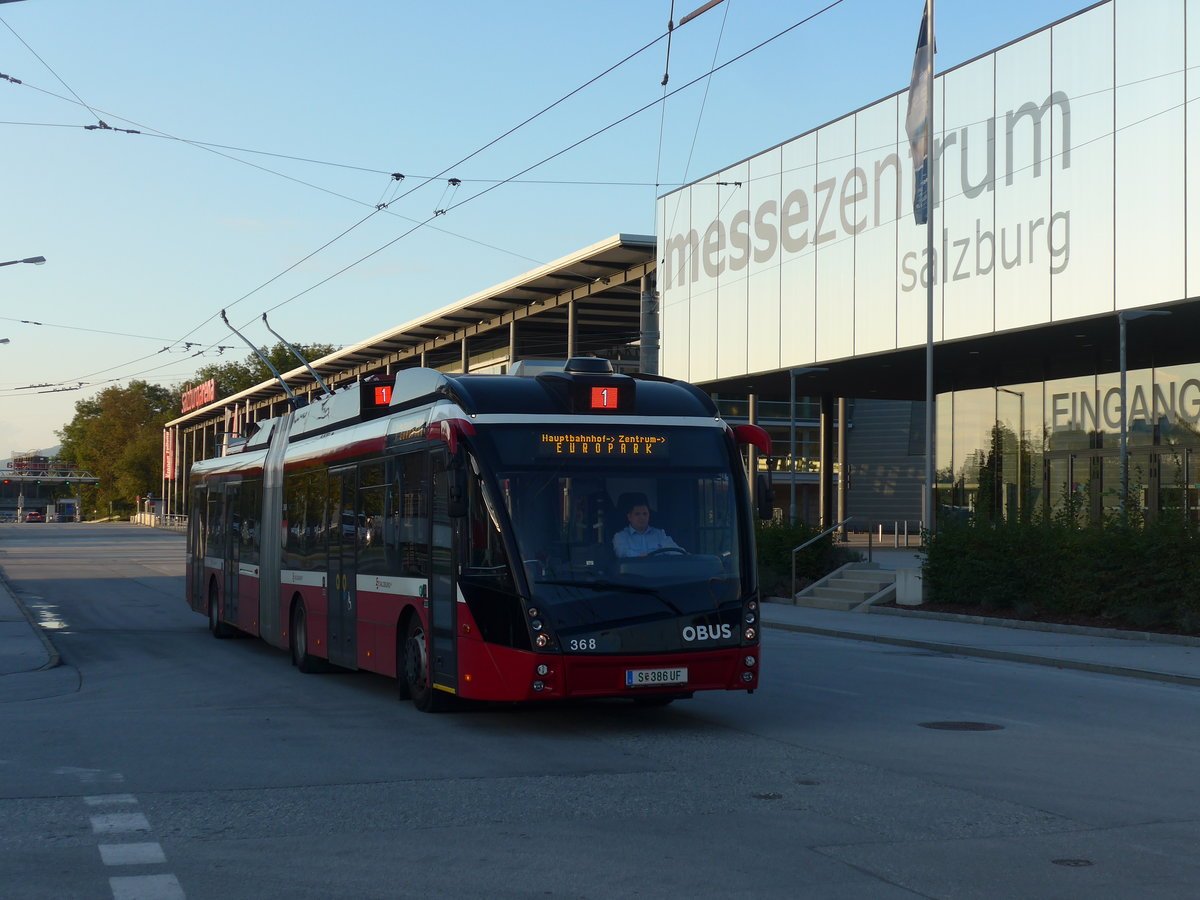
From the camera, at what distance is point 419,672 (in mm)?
12523

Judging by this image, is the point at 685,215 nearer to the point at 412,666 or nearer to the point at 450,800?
the point at 412,666

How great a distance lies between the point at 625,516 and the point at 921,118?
18.0 m

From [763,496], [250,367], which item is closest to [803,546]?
[763,496]

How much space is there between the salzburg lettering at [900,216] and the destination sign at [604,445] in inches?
719

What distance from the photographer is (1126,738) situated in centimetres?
1122

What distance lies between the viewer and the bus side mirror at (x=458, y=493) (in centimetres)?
1105

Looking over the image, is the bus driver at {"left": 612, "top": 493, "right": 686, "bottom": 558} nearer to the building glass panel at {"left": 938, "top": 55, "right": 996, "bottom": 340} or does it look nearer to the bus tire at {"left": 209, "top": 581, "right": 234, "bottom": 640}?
the bus tire at {"left": 209, "top": 581, "right": 234, "bottom": 640}

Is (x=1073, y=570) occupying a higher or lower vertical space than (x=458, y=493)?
lower

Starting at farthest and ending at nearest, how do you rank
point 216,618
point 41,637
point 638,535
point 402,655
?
point 216,618 < point 41,637 < point 402,655 < point 638,535

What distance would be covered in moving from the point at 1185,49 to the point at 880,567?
11684mm

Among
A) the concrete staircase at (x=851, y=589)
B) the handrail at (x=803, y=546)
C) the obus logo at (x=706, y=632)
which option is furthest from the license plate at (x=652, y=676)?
the handrail at (x=803, y=546)

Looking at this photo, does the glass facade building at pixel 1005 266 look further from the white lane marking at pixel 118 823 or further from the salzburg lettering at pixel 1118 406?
the white lane marking at pixel 118 823

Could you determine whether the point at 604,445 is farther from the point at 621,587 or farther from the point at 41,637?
the point at 41,637

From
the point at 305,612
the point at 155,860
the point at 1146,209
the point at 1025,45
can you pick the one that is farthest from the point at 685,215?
the point at 155,860
